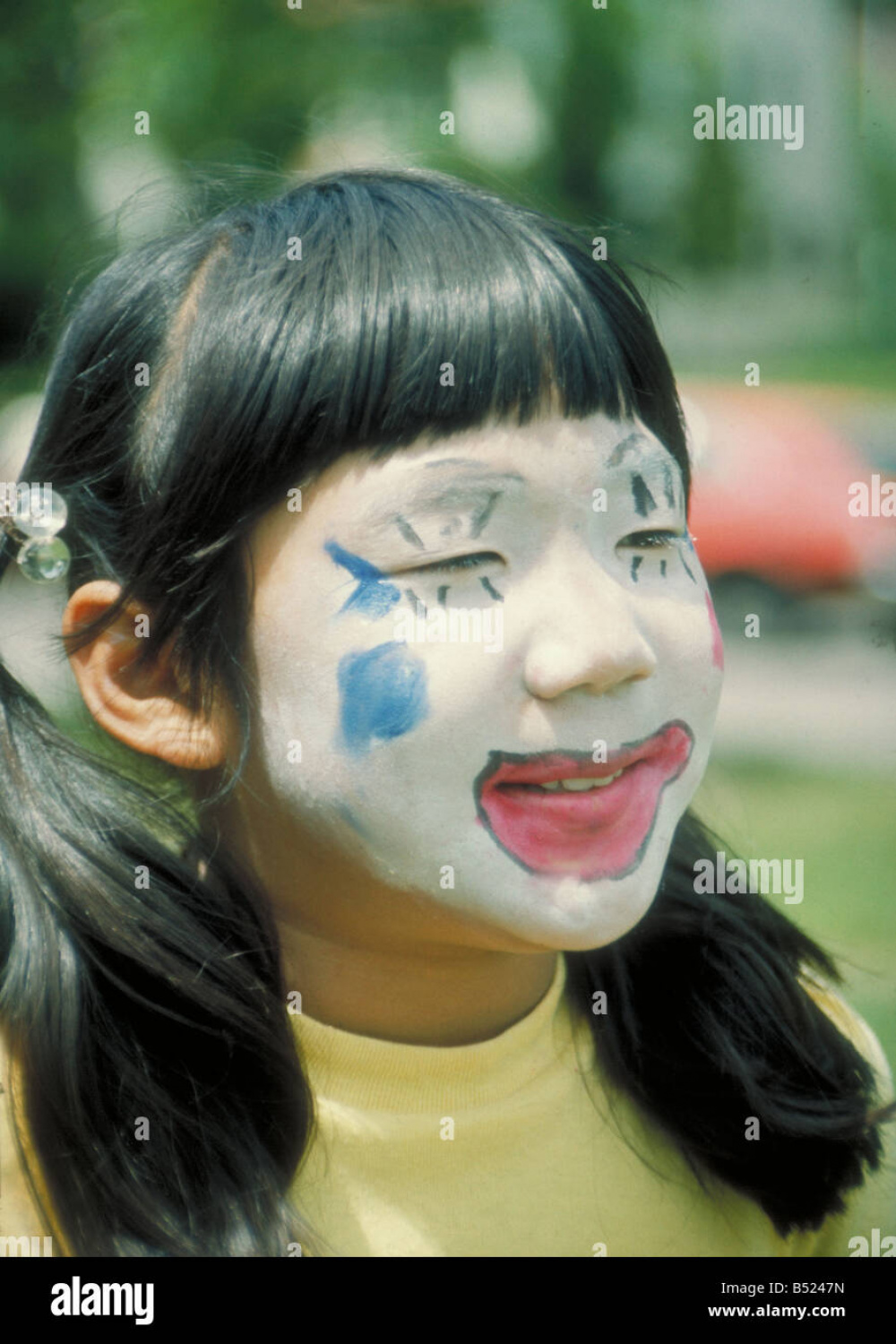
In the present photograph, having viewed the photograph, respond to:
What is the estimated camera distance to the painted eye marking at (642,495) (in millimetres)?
1306

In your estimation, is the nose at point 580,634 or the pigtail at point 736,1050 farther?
the pigtail at point 736,1050

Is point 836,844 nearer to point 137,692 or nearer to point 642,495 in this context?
point 642,495

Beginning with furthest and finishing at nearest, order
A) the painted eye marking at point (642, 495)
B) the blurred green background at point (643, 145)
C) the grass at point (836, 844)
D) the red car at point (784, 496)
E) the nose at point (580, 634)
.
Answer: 1. the red car at point (784, 496)
2. the blurred green background at point (643, 145)
3. the grass at point (836, 844)
4. the painted eye marking at point (642, 495)
5. the nose at point (580, 634)

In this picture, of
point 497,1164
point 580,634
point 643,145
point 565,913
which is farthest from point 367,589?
point 643,145

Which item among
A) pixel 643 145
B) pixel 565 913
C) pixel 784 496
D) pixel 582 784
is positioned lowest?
pixel 565 913

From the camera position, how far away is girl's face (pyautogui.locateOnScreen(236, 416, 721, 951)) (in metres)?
1.22

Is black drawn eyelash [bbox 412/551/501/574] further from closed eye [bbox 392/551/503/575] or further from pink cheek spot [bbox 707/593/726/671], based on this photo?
pink cheek spot [bbox 707/593/726/671]

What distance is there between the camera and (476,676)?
3.98 ft

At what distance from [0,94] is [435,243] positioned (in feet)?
11.6

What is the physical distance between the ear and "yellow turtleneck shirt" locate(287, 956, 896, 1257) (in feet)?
0.94

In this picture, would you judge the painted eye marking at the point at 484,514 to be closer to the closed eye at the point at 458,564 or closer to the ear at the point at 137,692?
the closed eye at the point at 458,564

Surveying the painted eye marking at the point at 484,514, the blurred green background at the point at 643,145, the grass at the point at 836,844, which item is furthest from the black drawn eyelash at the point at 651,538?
the blurred green background at the point at 643,145

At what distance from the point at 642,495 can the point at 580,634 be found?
0.18m
